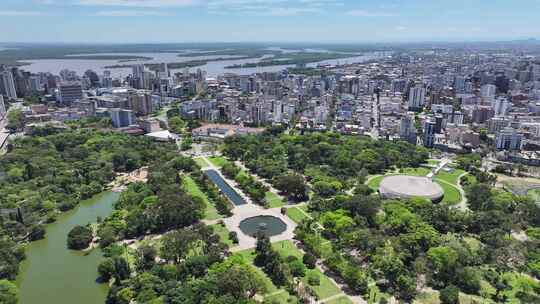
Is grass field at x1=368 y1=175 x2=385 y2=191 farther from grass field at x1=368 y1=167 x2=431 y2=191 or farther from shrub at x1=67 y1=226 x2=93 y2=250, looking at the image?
shrub at x1=67 y1=226 x2=93 y2=250

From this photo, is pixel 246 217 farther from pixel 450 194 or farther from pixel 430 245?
pixel 450 194

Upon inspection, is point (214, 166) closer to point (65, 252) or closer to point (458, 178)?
point (65, 252)

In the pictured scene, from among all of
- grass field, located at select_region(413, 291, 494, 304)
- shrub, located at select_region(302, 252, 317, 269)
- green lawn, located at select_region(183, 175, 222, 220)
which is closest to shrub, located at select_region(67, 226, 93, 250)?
green lawn, located at select_region(183, 175, 222, 220)

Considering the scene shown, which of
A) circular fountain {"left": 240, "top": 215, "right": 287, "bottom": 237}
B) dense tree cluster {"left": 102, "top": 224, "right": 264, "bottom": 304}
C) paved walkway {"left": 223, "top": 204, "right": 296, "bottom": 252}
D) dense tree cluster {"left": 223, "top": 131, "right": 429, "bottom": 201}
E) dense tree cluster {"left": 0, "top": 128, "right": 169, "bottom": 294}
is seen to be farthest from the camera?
dense tree cluster {"left": 223, "top": 131, "right": 429, "bottom": 201}

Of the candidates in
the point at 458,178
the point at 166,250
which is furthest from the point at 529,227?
the point at 166,250

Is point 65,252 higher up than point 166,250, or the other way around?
point 166,250

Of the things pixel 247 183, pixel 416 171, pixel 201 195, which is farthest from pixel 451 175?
pixel 201 195

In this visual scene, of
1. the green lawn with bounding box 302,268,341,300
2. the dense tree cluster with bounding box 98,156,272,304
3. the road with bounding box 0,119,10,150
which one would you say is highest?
the road with bounding box 0,119,10,150
